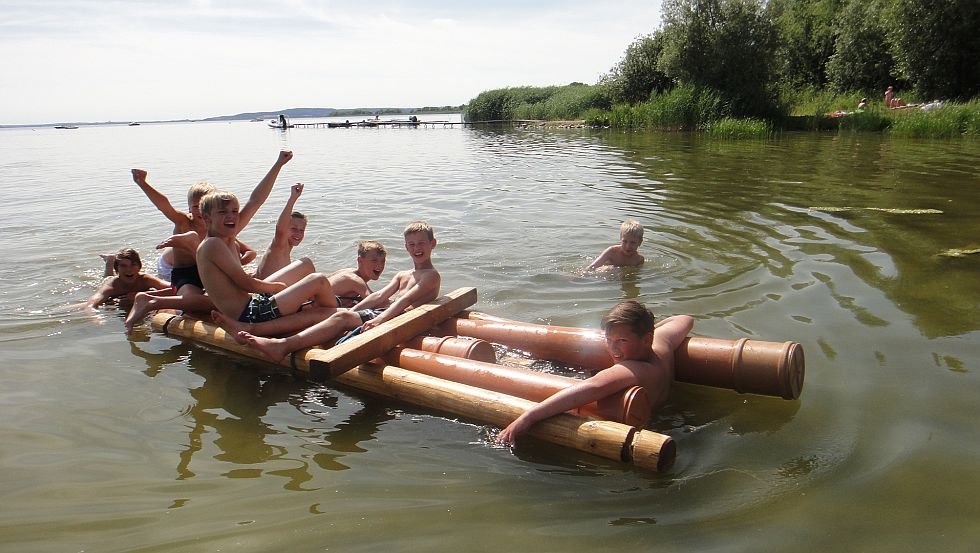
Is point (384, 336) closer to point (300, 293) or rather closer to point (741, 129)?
point (300, 293)

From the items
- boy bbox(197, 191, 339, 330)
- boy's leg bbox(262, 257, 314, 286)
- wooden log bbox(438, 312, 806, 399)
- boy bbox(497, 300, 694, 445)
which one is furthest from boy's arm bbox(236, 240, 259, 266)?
boy bbox(497, 300, 694, 445)

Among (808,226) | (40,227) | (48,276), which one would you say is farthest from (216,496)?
(40,227)

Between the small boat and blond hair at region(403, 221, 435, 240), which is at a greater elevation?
blond hair at region(403, 221, 435, 240)

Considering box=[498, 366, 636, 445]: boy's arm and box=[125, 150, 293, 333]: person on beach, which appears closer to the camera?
box=[498, 366, 636, 445]: boy's arm

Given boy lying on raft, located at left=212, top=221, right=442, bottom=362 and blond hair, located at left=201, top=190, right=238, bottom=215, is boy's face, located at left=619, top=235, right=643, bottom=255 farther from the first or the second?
blond hair, located at left=201, top=190, right=238, bottom=215

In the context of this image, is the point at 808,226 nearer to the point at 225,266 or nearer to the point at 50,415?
the point at 225,266

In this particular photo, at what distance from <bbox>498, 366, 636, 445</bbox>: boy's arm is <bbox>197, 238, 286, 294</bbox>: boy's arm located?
2872 mm

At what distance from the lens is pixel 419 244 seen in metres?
5.87

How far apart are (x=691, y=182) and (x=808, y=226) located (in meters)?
5.54

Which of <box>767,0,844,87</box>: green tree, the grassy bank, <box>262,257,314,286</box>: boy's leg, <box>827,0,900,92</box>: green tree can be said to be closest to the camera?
<box>262,257,314,286</box>: boy's leg

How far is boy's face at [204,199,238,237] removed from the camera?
17.7 ft

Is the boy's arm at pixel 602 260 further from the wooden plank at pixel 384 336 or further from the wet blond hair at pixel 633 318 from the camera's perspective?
the wet blond hair at pixel 633 318

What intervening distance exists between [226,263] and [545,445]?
123 inches

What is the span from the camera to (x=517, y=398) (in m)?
4.10
